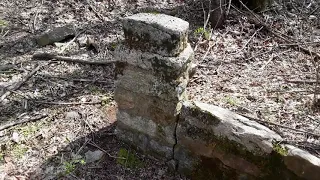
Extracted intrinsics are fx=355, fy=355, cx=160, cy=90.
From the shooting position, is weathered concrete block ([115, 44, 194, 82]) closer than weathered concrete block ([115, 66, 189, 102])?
Yes

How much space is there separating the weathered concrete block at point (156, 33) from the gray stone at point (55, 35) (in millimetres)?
2804

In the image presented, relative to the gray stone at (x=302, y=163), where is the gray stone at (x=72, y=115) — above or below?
below

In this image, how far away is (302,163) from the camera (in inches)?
109

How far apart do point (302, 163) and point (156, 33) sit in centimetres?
161

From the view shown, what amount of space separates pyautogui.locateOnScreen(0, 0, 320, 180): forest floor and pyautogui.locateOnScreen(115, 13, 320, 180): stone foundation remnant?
10.7 inches

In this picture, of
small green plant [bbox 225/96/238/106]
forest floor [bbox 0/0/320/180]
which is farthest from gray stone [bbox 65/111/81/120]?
small green plant [bbox 225/96/238/106]

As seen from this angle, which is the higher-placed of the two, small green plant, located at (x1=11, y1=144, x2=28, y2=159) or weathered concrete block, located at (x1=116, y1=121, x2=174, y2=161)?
weathered concrete block, located at (x1=116, y1=121, x2=174, y2=161)

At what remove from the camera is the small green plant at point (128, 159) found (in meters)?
3.67

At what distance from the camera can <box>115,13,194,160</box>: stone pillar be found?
3164mm

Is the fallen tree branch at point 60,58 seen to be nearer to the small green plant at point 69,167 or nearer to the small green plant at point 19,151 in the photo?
the small green plant at point 19,151

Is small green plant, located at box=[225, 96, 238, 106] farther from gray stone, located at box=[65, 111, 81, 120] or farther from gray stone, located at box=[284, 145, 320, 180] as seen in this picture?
gray stone, located at box=[65, 111, 81, 120]

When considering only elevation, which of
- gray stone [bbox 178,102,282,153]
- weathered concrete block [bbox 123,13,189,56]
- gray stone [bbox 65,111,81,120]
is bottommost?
gray stone [bbox 65,111,81,120]

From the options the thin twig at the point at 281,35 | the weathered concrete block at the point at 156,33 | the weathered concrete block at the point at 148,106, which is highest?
the weathered concrete block at the point at 156,33

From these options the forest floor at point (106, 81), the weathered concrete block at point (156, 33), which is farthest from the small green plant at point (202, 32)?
the weathered concrete block at point (156, 33)
